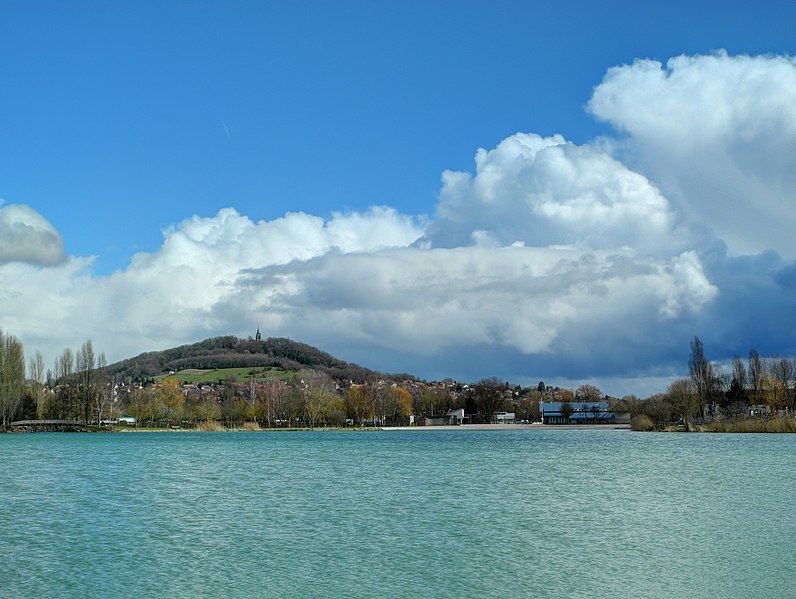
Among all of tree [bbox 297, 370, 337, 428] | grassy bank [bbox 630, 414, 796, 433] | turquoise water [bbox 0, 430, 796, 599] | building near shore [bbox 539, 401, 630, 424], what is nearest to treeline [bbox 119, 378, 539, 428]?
tree [bbox 297, 370, 337, 428]

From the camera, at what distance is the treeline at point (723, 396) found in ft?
380

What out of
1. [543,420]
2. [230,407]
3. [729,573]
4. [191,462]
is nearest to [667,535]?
Result: [729,573]

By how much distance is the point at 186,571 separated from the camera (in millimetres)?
17109

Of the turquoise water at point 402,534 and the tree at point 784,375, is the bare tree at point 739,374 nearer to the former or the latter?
the tree at point 784,375

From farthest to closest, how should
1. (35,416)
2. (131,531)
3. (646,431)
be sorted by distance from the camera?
(646,431) < (35,416) < (131,531)

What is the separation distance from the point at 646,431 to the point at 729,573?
116 metres

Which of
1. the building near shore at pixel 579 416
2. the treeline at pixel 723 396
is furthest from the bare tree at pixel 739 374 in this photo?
the building near shore at pixel 579 416

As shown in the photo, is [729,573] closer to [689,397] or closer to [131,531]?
[131,531]

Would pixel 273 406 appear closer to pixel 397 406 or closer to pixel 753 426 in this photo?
pixel 397 406

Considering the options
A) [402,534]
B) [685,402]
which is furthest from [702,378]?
[402,534]

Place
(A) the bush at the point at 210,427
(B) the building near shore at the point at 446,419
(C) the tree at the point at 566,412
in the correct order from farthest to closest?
(C) the tree at the point at 566,412 → (B) the building near shore at the point at 446,419 → (A) the bush at the point at 210,427

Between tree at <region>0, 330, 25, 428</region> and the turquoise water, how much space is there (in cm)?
7201

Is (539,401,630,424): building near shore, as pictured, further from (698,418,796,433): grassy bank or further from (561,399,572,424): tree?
(698,418,796,433): grassy bank

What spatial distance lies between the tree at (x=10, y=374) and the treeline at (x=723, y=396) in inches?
3699
